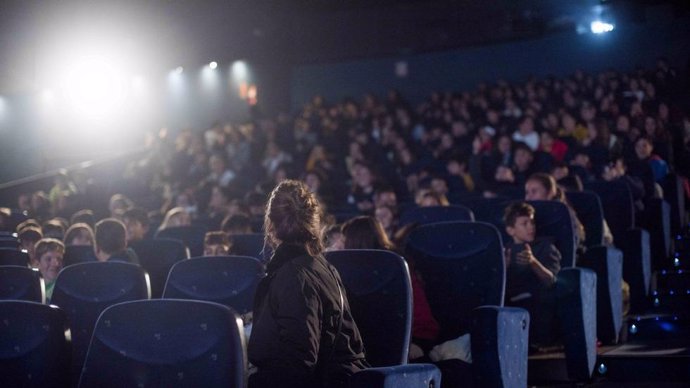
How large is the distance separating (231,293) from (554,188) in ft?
8.96

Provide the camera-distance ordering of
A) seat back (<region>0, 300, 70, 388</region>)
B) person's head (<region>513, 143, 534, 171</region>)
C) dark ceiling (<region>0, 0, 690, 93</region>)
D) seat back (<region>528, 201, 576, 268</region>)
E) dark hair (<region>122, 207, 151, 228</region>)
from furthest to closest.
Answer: dark ceiling (<region>0, 0, 690, 93</region>), person's head (<region>513, 143, 534, 171</region>), dark hair (<region>122, 207, 151, 228</region>), seat back (<region>528, 201, 576, 268</region>), seat back (<region>0, 300, 70, 388</region>)

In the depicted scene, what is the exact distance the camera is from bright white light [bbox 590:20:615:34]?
13086 mm

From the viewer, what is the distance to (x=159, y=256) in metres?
6.54

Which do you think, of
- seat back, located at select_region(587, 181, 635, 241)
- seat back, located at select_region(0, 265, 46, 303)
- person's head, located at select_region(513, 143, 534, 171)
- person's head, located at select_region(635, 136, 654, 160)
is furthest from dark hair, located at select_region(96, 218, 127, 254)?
person's head, located at select_region(635, 136, 654, 160)

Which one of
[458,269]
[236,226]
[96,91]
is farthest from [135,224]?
[96,91]

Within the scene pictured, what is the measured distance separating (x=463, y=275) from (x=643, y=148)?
16.3ft

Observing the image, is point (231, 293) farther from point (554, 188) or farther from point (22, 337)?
point (554, 188)

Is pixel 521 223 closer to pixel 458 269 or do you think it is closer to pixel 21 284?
pixel 458 269

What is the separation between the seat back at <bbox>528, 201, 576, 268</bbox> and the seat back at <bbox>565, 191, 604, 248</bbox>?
73 centimetres

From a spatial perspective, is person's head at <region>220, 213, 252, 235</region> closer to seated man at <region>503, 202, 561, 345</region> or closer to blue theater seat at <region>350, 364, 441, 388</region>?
seated man at <region>503, 202, 561, 345</region>

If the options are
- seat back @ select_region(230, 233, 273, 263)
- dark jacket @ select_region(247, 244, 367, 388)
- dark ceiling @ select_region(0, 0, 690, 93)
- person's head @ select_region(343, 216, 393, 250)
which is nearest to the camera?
dark jacket @ select_region(247, 244, 367, 388)

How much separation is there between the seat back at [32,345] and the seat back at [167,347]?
18.3 inches

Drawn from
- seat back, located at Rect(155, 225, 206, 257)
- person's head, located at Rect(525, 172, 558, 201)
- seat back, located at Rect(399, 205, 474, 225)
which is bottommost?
seat back, located at Rect(155, 225, 206, 257)

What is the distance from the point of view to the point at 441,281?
15.7ft
